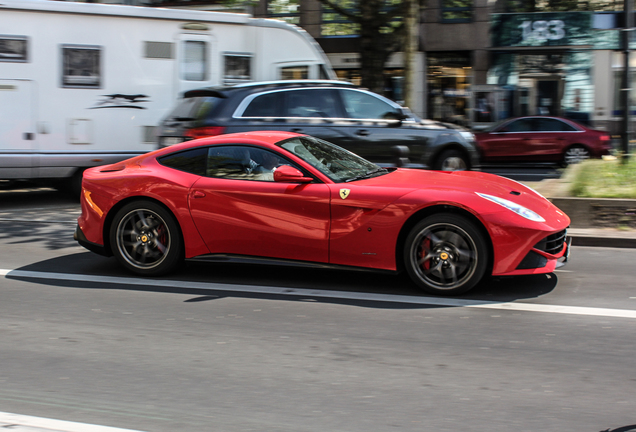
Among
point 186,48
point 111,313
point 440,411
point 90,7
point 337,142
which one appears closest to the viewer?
point 440,411

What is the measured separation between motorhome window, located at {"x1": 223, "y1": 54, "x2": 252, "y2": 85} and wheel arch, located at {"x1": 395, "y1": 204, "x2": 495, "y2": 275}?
24.6ft

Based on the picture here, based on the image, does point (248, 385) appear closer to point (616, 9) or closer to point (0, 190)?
point (0, 190)

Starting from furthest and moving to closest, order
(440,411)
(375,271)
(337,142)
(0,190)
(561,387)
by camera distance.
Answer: (0,190)
(337,142)
(375,271)
(561,387)
(440,411)

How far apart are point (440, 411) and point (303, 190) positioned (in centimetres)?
273

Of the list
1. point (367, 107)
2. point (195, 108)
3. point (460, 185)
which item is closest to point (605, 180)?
point (367, 107)

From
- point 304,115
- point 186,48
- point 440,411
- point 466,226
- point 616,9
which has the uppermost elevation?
point 616,9

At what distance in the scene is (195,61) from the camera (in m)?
12.3

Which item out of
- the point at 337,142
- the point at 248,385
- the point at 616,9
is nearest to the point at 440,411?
the point at 248,385

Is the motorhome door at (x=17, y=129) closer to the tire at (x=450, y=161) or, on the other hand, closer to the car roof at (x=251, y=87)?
the car roof at (x=251, y=87)

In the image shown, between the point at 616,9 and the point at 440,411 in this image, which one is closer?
the point at 440,411

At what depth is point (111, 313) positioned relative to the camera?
5457 millimetres

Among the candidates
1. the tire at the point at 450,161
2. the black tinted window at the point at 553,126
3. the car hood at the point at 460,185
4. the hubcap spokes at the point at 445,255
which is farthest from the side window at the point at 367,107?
the black tinted window at the point at 553,126

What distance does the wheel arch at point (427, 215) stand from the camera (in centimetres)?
562

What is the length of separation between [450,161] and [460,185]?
17.1 ft
